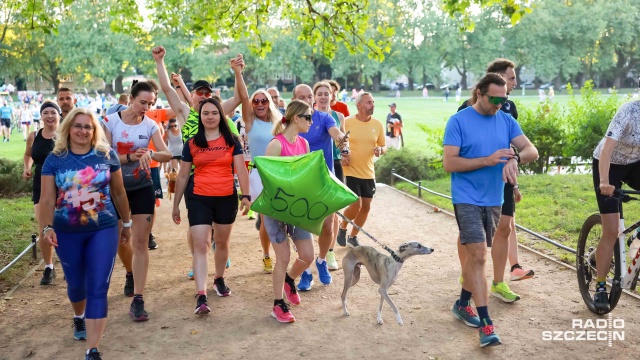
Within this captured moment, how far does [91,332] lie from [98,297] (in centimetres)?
27

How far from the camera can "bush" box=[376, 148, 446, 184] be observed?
16875 millimetres

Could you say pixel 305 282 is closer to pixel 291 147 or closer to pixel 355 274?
pixel 355 274

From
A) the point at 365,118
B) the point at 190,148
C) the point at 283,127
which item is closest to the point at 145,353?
the point at 190,148

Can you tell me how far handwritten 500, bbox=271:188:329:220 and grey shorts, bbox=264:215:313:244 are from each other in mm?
242

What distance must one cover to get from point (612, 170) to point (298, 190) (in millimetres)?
2543

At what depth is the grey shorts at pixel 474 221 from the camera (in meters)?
5.77

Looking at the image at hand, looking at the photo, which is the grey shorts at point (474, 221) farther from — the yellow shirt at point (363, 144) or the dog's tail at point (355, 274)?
the yellow shirt at point (363, 144)

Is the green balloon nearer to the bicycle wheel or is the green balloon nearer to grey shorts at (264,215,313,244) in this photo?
grey shorts at (264,215,313,244)

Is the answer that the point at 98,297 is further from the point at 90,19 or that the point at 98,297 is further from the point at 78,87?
the point at 78,87

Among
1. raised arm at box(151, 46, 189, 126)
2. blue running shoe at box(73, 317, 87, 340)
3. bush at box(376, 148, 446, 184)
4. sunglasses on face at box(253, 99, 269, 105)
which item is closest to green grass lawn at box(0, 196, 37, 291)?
blue running shoe at box(73, 317, 87, 340)

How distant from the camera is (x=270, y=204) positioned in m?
6.30

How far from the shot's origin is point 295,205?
6.27 meters

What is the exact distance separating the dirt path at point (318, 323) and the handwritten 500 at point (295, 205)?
945 millimetres

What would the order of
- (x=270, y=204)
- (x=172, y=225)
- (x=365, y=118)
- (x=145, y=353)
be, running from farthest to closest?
(x=172, y=225) → (x=365, y=118) → (x=270, y=204) → (x=145, y=353)
